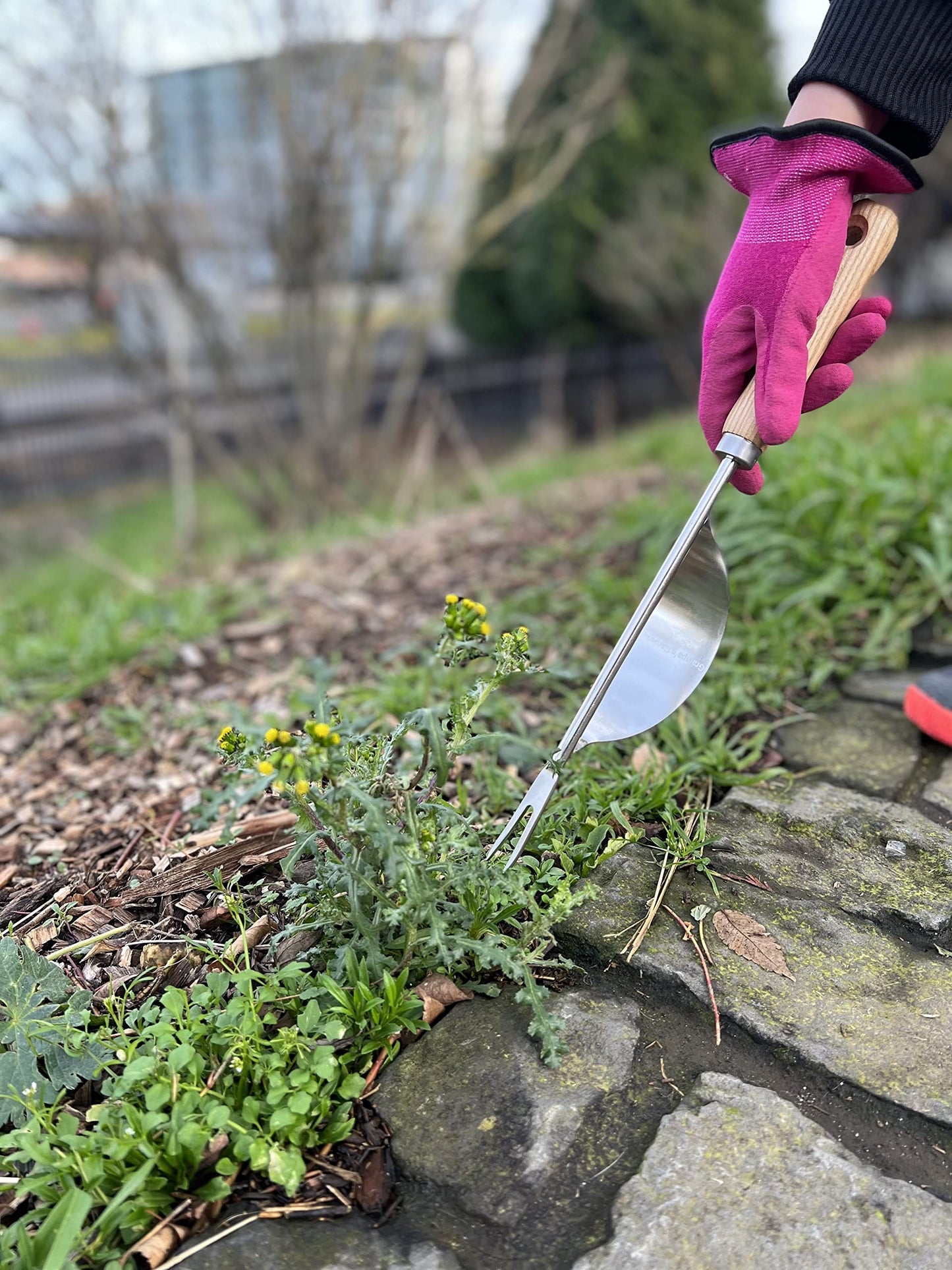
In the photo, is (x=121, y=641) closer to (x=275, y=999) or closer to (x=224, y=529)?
(x=275, y=999)

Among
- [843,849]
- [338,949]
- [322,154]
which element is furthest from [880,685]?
[322,154]

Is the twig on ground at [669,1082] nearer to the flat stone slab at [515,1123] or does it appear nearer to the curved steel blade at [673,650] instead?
the flat stone slab at [515,1123]

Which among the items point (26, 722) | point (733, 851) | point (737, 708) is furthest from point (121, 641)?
point (733, 851)

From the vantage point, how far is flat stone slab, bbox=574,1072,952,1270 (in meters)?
1.13

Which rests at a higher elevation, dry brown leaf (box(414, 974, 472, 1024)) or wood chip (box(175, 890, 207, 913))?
dry brown leaf (box(414, 974, 472, 1024))

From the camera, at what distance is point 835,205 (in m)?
1.61

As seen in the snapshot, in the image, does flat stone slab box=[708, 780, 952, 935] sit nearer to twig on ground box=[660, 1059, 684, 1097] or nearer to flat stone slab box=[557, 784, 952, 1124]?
flat stone slab box=[557, 784, 952, 1124]

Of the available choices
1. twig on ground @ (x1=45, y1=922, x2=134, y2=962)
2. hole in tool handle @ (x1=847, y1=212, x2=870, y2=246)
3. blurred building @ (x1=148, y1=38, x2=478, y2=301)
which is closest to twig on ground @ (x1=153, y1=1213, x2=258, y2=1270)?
twig on ground @ (x1=45, y1=922, x2=134, y2=962)

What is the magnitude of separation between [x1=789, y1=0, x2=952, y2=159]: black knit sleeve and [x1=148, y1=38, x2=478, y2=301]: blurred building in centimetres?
492

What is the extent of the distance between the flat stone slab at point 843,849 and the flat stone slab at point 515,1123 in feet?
1.34

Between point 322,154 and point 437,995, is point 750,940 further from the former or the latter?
point 322,154

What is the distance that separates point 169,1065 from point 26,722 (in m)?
1.68

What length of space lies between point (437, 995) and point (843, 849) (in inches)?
30.5

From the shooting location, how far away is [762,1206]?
3.88ft
